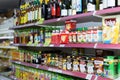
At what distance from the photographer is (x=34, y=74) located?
392 centimetres

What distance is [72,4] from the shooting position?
2846 mm

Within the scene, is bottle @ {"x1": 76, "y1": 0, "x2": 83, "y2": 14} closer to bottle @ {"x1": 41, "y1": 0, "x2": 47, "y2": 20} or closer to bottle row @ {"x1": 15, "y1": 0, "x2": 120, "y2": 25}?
bottle row @ {"x1": 15, "y1": 0, "x2": 120, "y2": 25}

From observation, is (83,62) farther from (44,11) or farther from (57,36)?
(44,11)

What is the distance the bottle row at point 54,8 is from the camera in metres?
2.43

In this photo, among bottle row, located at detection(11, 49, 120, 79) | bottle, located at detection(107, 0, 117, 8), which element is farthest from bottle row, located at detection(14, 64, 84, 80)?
bottle, located at detection(107, 0, 117, 8)

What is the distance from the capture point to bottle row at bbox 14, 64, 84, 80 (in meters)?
3.22

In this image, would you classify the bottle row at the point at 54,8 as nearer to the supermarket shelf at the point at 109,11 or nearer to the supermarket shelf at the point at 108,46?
the supermarket shelf at the point at 109,11

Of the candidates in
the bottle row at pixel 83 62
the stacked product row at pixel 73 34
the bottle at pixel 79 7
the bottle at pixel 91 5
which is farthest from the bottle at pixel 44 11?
the bottle at pixel 91 5

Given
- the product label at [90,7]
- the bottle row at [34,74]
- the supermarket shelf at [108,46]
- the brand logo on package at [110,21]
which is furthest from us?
the bottle row at [34,74]

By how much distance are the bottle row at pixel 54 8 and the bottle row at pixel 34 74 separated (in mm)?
873

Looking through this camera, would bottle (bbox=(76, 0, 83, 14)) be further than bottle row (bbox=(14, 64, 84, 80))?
No

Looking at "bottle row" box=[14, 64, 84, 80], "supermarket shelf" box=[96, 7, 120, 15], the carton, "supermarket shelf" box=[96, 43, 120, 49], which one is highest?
"supermarket shelf" box=[96, 7, 120, 15]

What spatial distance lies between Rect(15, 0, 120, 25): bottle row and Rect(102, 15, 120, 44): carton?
13 cm

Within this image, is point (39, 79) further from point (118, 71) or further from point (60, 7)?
point (118, 71)
